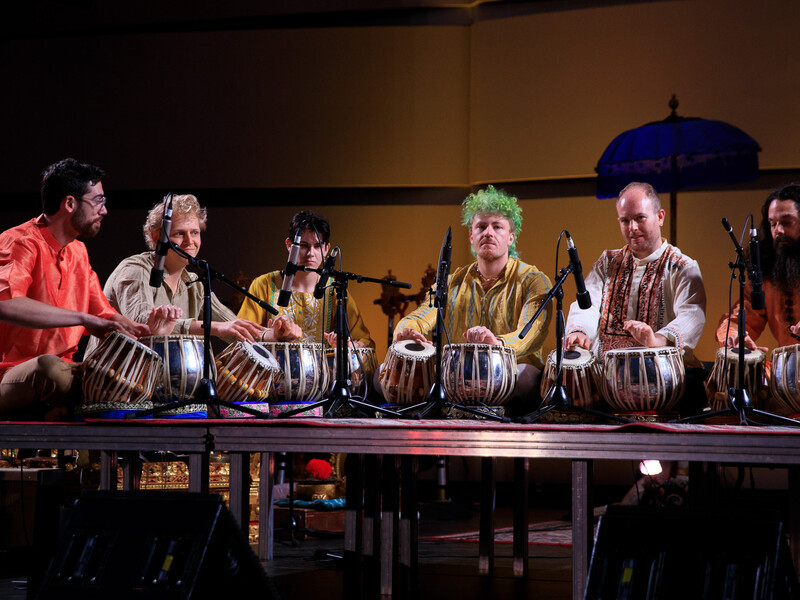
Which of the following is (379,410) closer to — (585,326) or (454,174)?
(585,326)

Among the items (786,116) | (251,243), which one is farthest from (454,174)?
(786,116)

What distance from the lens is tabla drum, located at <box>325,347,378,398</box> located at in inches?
163

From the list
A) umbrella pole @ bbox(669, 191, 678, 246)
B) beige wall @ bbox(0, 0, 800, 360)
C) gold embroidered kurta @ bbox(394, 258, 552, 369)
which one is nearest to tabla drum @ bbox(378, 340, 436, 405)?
gold embroidered kurta @ bbox(394, 258, 552, 369)

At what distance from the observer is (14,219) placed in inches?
280

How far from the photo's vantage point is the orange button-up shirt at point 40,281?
3.74 m

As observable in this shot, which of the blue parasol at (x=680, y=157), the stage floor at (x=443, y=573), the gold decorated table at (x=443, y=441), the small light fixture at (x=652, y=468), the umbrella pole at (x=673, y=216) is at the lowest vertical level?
the stage floor at (x=443, y=573)

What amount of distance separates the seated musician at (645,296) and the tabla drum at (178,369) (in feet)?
5.09

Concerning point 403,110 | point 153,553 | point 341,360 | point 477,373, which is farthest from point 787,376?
point 403,110

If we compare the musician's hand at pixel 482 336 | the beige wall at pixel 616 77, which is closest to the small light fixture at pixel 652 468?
the musician's hand at pixel 482 336

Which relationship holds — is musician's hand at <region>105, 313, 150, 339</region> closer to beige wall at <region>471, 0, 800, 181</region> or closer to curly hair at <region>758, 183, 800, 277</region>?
curly hair at <region>758, 183, 800, 277</region>

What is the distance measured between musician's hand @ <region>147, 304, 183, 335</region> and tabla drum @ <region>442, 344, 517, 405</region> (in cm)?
111

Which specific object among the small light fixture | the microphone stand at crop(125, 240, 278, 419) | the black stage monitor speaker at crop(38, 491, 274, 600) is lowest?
the small light fixture

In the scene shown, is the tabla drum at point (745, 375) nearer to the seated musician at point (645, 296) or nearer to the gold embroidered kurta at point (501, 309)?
the seated musician at point (645, 296)

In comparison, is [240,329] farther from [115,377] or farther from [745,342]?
[745,342]
